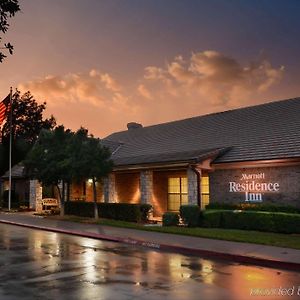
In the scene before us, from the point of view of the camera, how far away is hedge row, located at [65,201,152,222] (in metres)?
23.9

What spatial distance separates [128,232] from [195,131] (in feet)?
39.5

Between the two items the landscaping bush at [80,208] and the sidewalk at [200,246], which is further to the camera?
the landscaping bush at [80,208]

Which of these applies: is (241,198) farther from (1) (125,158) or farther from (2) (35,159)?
(2) (35,159)

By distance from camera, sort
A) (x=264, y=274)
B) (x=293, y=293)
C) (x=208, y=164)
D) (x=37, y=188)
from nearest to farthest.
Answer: (x=293, y=293) → (x=264, y=274) → (x=208, y=164) → (x=37, y=188)

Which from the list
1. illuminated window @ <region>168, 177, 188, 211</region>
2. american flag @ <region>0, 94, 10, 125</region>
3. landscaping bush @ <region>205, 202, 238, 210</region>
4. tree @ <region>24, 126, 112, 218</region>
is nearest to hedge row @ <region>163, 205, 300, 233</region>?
landscaping bush @ <region>205, 202, 238, 210</region>

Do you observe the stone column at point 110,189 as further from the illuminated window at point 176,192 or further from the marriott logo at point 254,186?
the marriott logo at point 254,186

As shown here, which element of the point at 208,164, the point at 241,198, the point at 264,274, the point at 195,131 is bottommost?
the point at 264,274

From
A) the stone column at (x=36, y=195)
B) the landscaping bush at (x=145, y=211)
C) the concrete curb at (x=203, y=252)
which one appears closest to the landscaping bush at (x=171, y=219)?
the landscaping bush at (x=145, y=211)

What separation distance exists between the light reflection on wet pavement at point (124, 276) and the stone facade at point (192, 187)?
347 inches

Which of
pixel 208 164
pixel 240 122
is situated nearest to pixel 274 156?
pixel 208 164

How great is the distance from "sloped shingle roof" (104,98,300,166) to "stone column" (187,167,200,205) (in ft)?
3.09

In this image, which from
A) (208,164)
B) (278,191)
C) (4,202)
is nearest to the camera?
(278,191)

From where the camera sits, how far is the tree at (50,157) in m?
25.7

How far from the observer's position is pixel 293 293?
8.32 m
